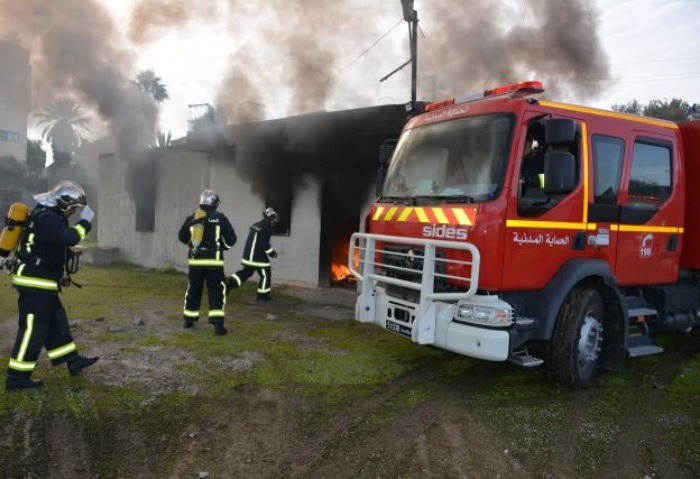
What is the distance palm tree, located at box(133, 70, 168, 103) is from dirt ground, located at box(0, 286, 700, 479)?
8.40 metres

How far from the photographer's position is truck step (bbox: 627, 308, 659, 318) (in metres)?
4.88

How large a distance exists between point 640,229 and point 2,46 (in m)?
10.7

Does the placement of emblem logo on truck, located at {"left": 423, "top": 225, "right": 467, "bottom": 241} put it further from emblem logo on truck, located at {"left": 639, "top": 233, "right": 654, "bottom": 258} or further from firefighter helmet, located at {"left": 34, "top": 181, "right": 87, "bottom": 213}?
firefighter helmet, located at {"left": 34, "top": 181, "right": 87, "bottom": 213}

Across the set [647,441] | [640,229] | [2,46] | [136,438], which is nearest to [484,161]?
[640,229]

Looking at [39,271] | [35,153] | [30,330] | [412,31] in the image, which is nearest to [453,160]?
[39,271]

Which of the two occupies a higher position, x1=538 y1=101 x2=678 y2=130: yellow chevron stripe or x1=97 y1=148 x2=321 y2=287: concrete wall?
x1=538 y1=101 x2=678 y2=130: yellow chevron stripe

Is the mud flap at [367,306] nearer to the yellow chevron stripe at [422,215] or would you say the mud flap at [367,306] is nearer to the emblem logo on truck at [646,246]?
the yellow chevron stripe at [422,215]

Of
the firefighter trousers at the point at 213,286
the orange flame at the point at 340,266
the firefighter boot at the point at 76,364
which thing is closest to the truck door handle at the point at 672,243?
the firefighter trousers at the point at 213,286

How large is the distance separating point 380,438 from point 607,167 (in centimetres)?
305

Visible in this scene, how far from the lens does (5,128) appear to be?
18328mm

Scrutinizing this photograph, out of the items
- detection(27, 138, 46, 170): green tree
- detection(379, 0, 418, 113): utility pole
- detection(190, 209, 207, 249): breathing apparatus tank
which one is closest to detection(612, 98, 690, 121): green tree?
detection(379, 0, 418, 113): utility pole

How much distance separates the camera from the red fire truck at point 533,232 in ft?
13.1

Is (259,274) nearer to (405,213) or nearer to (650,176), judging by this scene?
(405,213)

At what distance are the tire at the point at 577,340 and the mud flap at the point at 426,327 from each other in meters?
1.04
